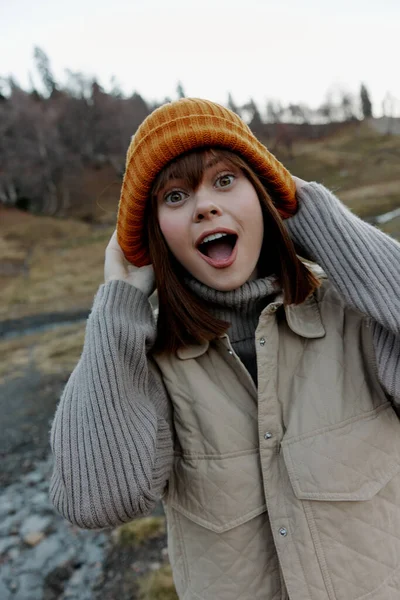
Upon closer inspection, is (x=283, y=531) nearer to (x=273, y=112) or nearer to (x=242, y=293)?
(x=242, y=293)

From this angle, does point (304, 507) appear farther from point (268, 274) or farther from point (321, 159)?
point (321, 159)

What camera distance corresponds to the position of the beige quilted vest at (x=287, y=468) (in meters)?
1.50

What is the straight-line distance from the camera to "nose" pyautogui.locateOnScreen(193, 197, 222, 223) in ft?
5.40

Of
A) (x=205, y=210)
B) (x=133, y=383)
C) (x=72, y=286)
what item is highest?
(x=205, y=210)

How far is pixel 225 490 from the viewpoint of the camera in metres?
1.59

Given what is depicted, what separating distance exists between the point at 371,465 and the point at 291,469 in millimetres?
293

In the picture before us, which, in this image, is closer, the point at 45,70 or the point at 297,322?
the point at 297,322

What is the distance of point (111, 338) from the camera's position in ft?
5.49

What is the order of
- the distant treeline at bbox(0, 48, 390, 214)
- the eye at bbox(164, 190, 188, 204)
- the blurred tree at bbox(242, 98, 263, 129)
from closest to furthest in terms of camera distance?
the eye at bbox(164, 190, 188, 204) < the distant treeline at bbox(0, 48, 390, 214) < the blurred tree at bbox(242, 98, 263, 129)

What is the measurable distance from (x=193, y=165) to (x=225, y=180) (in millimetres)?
146

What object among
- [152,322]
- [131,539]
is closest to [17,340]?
[131,539]

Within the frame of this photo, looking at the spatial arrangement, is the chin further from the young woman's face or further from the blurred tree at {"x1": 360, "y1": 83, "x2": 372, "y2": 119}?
the blurred tree at {"x1": 360, "y1": 83, "x2": 372, "y2": 119}

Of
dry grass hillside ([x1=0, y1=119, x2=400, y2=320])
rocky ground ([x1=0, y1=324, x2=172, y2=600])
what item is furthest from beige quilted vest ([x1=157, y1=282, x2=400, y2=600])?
dry grass hillside ([x1=0, y1=119, x2=400, y2=320])

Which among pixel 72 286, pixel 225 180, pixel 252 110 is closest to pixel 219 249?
pixel 225 180
